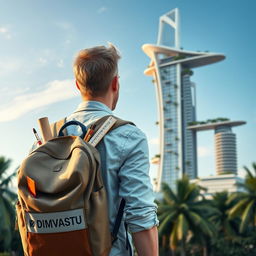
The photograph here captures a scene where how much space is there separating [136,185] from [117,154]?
13 centimetres

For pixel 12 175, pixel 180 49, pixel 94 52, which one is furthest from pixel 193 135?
pixel 94 52

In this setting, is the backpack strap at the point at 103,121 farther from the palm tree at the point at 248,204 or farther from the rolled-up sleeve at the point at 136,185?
the palm tree at the point at 248,204

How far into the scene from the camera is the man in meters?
1.55

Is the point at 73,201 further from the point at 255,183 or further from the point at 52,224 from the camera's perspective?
the point at 255,183

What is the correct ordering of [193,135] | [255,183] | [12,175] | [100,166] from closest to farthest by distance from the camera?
1. [100,166]
2. [12,175]
3. [255,183]
4. [193,135]

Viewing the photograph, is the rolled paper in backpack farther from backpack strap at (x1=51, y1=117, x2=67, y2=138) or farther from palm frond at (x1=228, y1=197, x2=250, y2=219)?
palm frond at (x1=228, y1=197, x2=250, y2=219)

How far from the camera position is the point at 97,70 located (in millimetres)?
1736

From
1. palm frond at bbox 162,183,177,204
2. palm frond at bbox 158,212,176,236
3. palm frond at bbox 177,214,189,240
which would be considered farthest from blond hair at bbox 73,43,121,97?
palm frond at bbox 162,183,177,204

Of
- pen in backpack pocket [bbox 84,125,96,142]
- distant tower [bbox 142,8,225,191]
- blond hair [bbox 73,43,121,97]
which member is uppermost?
distant tower [bbox 142,8,225,191]

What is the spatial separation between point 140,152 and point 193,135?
3885 inches

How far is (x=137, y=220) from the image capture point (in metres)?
1.54

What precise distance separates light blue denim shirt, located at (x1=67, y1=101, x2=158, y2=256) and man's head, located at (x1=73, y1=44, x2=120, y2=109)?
19 centimetres

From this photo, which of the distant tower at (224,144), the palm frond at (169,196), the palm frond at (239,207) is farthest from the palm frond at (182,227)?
the distant tower at (224,144)

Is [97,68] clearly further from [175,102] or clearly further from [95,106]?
[175,102]
